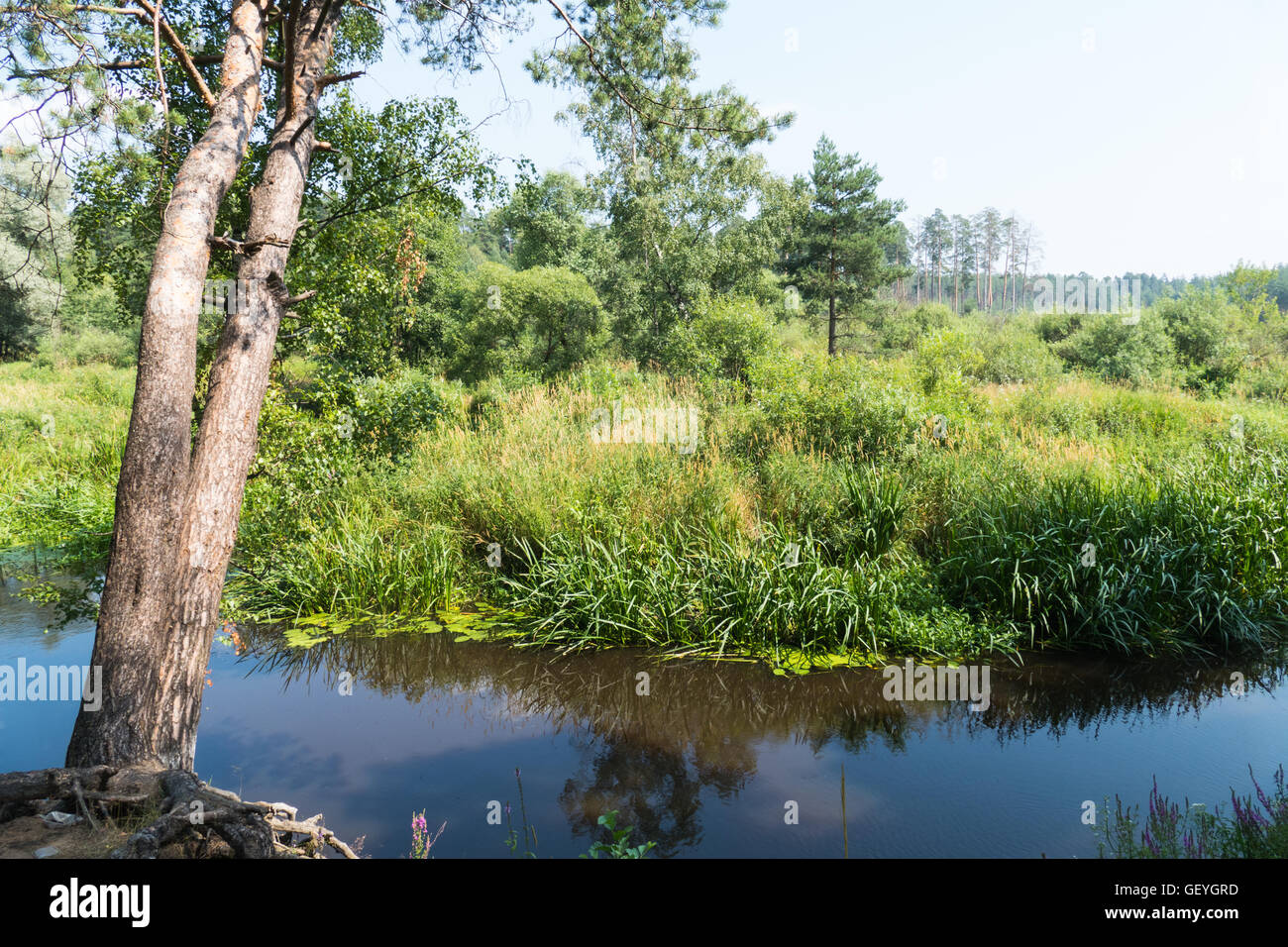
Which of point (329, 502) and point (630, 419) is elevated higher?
point (630, 419)

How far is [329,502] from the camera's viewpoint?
7.54 m

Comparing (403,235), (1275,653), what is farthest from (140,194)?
(1275,653)

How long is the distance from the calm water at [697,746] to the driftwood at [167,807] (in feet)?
2.30

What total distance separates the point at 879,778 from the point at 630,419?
19.3 feet

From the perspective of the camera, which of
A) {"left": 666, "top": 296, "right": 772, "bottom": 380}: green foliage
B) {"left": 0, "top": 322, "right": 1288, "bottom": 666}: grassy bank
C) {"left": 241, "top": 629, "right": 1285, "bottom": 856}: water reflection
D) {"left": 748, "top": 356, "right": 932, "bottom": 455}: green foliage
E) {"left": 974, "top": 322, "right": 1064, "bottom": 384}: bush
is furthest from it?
{"left": 974, "top": 322, "right": 1064, "bottom": 384}: bush

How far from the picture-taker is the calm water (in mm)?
3691

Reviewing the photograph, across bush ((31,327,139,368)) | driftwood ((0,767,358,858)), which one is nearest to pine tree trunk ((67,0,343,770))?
driftwood ((0,767,358,858))

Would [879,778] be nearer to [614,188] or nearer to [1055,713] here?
[1055,713]

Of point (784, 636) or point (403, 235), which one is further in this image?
point (403, 235)

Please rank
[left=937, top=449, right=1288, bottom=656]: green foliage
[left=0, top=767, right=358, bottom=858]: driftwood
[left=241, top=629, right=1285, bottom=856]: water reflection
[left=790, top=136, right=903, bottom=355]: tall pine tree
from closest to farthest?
[left=0, top=767, right=358, bottom=858]: driftwood < [left=241, top=629, right=1285, bottom=856]: water reflection < [left=937, top=449, right=1288, bottom=656]: green foliage < [left=790, top=136, right=903, bottom=355]: tall pine tree

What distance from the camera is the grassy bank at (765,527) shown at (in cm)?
572

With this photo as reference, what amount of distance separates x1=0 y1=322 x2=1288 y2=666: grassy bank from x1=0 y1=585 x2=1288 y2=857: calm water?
0.46 m

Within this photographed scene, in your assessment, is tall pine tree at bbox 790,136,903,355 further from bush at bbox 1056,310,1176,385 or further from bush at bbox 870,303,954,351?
bush at bbox 1056,310,1176,385

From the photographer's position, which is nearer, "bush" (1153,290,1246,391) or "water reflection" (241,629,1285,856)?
"water reflection" (241,629,1285,856)
